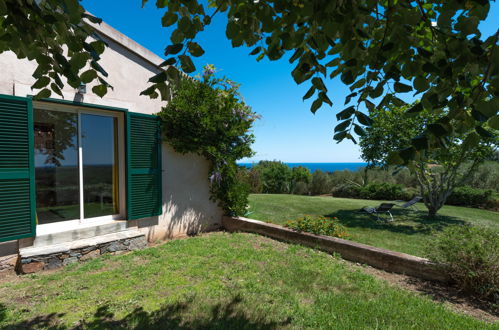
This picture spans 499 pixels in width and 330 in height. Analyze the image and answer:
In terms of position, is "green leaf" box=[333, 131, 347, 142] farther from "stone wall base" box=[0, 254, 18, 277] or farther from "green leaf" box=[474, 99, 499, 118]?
"stone wall base" box=[0, 254, 18, 277]

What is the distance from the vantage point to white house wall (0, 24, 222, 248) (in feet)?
12.9

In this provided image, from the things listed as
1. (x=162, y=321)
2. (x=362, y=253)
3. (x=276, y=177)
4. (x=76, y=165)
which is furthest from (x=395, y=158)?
(x=276, y=177)

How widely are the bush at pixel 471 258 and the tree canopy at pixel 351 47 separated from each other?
2897 mm

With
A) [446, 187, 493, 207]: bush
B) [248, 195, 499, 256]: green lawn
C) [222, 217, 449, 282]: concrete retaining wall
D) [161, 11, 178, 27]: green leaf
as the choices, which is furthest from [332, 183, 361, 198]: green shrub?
[161, 11, 178, 27]: green leaf

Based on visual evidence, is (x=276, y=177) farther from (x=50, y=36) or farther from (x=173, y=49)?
(x=173, y=49)

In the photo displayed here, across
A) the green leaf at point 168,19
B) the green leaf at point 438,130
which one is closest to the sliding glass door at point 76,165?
the green leaf at point 168,19

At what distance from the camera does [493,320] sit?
2859 mm

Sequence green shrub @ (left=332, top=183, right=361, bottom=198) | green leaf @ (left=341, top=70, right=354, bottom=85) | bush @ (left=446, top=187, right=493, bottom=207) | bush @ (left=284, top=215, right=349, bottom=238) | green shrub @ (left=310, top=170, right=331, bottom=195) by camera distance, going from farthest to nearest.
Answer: green shrub @ (left=310, top=170, right=331, bottom=195) → green shrub @ (left=332, top=183, right=361, bottom=198) → bush @ (left=446, top=187, right=493, bottom=207) → bush @ (left=284, top=215, right=349, bottom=238) → green leaf @ (left=341, top=70, right=354, bottom=85)

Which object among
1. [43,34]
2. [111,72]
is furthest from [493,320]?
[111,72]

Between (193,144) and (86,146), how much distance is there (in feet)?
6.84

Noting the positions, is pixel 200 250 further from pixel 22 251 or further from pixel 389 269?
pixel 389 269

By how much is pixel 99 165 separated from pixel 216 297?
3.79 meters

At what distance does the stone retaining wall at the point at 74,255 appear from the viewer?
12.7 ft

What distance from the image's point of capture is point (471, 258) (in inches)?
133
